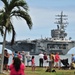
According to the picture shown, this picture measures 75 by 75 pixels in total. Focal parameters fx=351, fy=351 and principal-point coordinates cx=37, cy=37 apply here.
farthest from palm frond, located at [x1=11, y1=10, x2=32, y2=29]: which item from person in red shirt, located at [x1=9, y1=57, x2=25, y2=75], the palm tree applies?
person in red shirt, located at [x1=9, y1=57, x2=25, y2=75]

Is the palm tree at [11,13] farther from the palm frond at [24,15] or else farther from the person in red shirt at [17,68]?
the person in red shirt at [17,68]

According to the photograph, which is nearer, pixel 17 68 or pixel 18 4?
pixel 17 68

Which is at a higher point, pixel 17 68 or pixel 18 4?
pixel 18 4

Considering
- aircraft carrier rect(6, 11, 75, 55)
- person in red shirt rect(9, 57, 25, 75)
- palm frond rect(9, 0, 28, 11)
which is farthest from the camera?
aircraft carrier rect(6, 11, 75, 55)

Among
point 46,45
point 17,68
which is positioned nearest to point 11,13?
point 17,68

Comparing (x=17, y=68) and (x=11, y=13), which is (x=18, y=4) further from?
(x=17, y=68)

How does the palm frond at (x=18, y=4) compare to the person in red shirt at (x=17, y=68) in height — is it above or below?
above

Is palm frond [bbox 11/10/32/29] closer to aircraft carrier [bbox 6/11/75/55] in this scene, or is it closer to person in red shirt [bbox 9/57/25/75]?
person in red shirt [bbox 9/57/25/75]

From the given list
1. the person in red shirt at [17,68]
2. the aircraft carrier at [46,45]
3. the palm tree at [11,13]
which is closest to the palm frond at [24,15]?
the palm tree at [11,13]

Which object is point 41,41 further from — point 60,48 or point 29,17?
point 29,17

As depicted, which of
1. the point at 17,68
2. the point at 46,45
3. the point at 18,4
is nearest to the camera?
the point at 17,68

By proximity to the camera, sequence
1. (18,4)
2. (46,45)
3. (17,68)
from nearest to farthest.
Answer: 1. (17,68)
2. (18,4)
3. (46,45)

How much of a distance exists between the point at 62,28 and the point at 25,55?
87974 mm

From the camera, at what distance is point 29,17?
20969 mm
